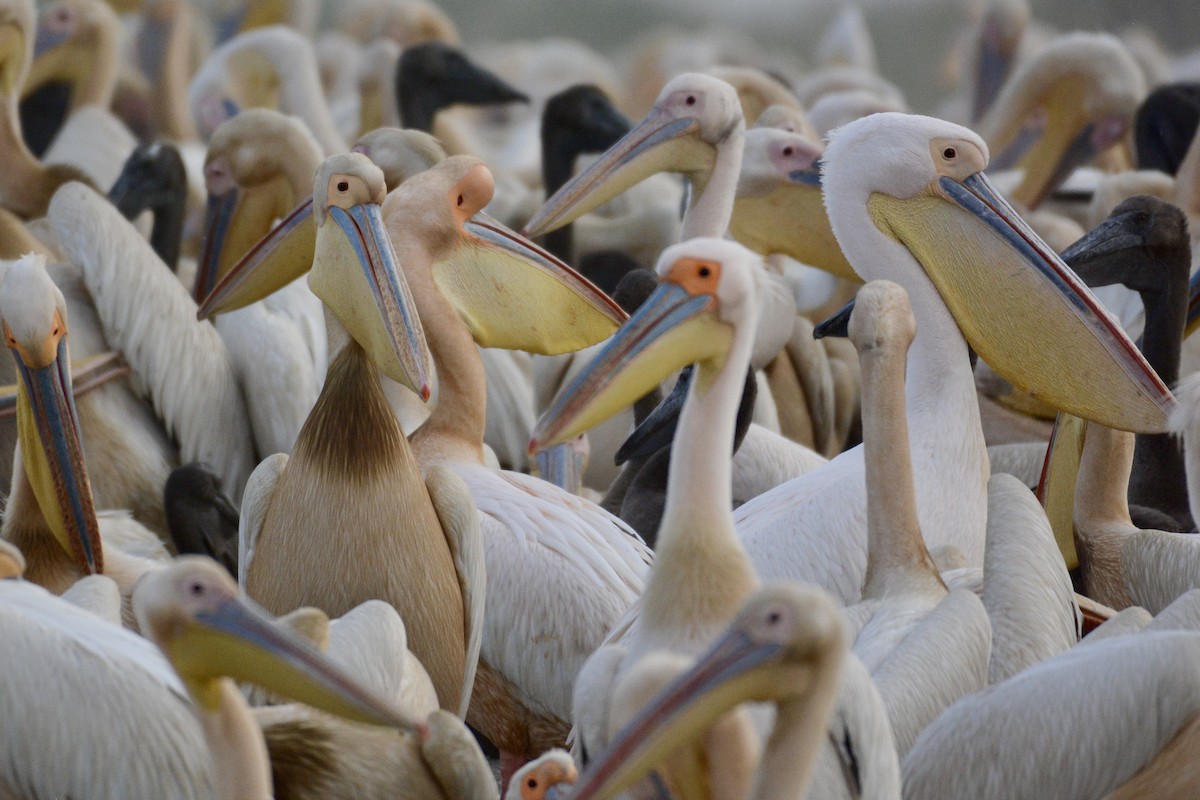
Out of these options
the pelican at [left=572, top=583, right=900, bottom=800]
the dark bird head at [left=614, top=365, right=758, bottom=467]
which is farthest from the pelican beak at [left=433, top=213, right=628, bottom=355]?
the pelican at [left=572, top=583, right=900, bottom=800]

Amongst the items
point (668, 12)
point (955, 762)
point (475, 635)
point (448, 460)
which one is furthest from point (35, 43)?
point (668, 12)

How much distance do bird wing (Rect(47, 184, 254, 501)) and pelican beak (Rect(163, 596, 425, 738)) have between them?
2.39 metres

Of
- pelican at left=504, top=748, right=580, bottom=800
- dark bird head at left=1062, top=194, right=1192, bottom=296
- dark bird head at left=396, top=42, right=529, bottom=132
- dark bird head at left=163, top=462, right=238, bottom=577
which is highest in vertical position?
dark bird head at left=1062, top=194, right=1192, bottom=296

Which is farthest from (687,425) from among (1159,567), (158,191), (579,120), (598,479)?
(579,120)

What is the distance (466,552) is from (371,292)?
1.55 feet

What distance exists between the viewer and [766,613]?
2.09 metres

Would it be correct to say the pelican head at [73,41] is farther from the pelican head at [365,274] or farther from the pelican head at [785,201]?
the pelican head at [365,274]

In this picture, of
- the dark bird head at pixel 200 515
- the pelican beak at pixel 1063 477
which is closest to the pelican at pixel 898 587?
the pelican beak at pixel 1063 477

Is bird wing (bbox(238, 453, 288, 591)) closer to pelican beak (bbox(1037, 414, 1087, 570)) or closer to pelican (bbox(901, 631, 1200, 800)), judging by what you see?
pelican (bbox(901, 631, 1200, 800))

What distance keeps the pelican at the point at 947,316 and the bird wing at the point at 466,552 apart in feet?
1.50

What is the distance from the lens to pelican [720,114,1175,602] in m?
3.46

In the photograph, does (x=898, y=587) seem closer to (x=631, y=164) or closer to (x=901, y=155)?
(x=901, y=155)

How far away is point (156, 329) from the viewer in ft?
15.1

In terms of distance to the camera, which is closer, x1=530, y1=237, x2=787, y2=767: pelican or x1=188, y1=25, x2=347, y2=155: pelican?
x1=530, y1=237, x2=787, y2=767: pelican
